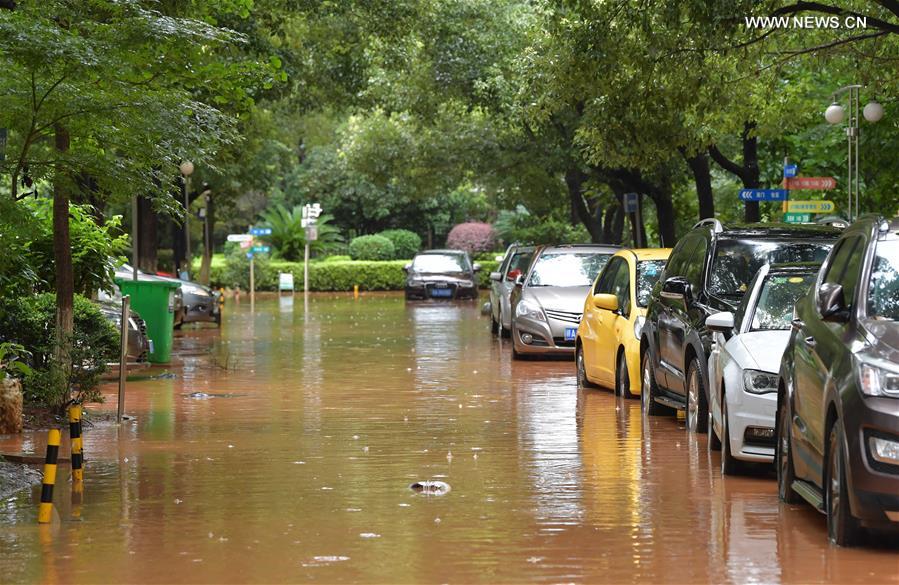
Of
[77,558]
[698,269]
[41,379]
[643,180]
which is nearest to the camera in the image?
[77,558]

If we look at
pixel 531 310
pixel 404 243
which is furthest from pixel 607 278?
pixel 404 243

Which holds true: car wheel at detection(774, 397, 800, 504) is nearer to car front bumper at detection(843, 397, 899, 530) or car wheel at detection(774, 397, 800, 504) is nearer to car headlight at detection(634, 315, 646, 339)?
car front bumper at detection(843, 397, 899, 530)

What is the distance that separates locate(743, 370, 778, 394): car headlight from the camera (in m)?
11.3

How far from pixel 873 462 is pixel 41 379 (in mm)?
10104

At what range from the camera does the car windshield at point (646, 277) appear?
17.7 metres

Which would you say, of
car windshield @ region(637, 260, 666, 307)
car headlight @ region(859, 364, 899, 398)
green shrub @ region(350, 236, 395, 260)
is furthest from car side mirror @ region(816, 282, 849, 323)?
green shrub @ region(350, 236, 395, 260)

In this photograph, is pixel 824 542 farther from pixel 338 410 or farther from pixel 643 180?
pixel 643 180

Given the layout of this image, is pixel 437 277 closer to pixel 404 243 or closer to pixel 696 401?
pixel 404 243

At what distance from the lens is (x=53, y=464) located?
9836 millimetres

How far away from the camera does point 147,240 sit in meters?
38.1

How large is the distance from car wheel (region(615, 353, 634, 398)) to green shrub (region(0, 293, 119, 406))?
5385mm

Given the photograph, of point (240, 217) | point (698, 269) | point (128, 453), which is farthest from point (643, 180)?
point (240, 217)

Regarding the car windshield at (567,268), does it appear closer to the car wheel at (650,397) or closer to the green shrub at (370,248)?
the car wheel at (650,397)

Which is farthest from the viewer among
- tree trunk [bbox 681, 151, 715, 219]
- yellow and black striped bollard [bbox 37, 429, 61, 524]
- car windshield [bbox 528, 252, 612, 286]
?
tree trunk [bbox 681, 151, 715, 219]
